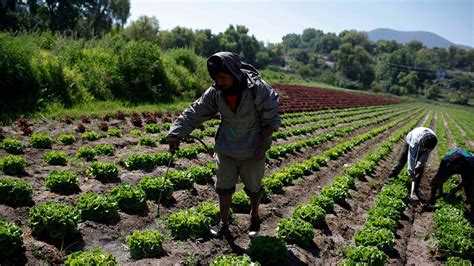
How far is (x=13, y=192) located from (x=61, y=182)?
2.91 feet

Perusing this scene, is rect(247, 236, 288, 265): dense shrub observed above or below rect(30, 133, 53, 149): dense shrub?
below

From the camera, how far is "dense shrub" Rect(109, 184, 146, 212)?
241 inches

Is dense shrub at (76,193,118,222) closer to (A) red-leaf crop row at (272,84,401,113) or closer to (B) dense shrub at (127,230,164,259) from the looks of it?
(B) dense shrub at (127,230,164,259)

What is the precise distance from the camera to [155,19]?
8894 centimetres

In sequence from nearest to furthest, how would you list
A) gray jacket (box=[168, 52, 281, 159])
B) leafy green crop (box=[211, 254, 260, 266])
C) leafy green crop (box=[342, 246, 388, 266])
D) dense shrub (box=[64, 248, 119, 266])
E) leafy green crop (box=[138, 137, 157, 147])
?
dense shrub (box=[64, 248, 119, 266]) < leafy green crop (box=[211, 254, 260, 266]) < gray jacket (box=[168, 52, 281, 159]) < leafy green crop (box=[342, 246, 388, 266]) < leafy green crop (box=[138, 137, 157, 147])

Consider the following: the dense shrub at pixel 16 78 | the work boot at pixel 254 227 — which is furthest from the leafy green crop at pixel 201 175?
the dense shrub at pixel 16 78

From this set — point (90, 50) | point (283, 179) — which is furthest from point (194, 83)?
point (283, 179)

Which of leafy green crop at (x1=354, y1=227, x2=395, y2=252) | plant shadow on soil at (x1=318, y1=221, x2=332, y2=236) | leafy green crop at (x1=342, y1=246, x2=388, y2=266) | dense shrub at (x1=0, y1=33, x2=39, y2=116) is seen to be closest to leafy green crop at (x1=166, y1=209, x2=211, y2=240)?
leafy green crop at (x1=342, y1=246, x2=388, y2=266)

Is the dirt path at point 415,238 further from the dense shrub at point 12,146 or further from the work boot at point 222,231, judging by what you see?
the dense shrub at point 12,146

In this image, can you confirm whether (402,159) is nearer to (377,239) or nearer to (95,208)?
(377,239)

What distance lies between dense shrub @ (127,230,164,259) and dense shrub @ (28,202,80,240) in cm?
91

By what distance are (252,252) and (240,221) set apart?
1.45m

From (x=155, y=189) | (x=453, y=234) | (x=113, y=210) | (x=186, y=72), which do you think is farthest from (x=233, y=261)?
(x=186, y=72)

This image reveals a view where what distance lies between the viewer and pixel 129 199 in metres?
6.14
